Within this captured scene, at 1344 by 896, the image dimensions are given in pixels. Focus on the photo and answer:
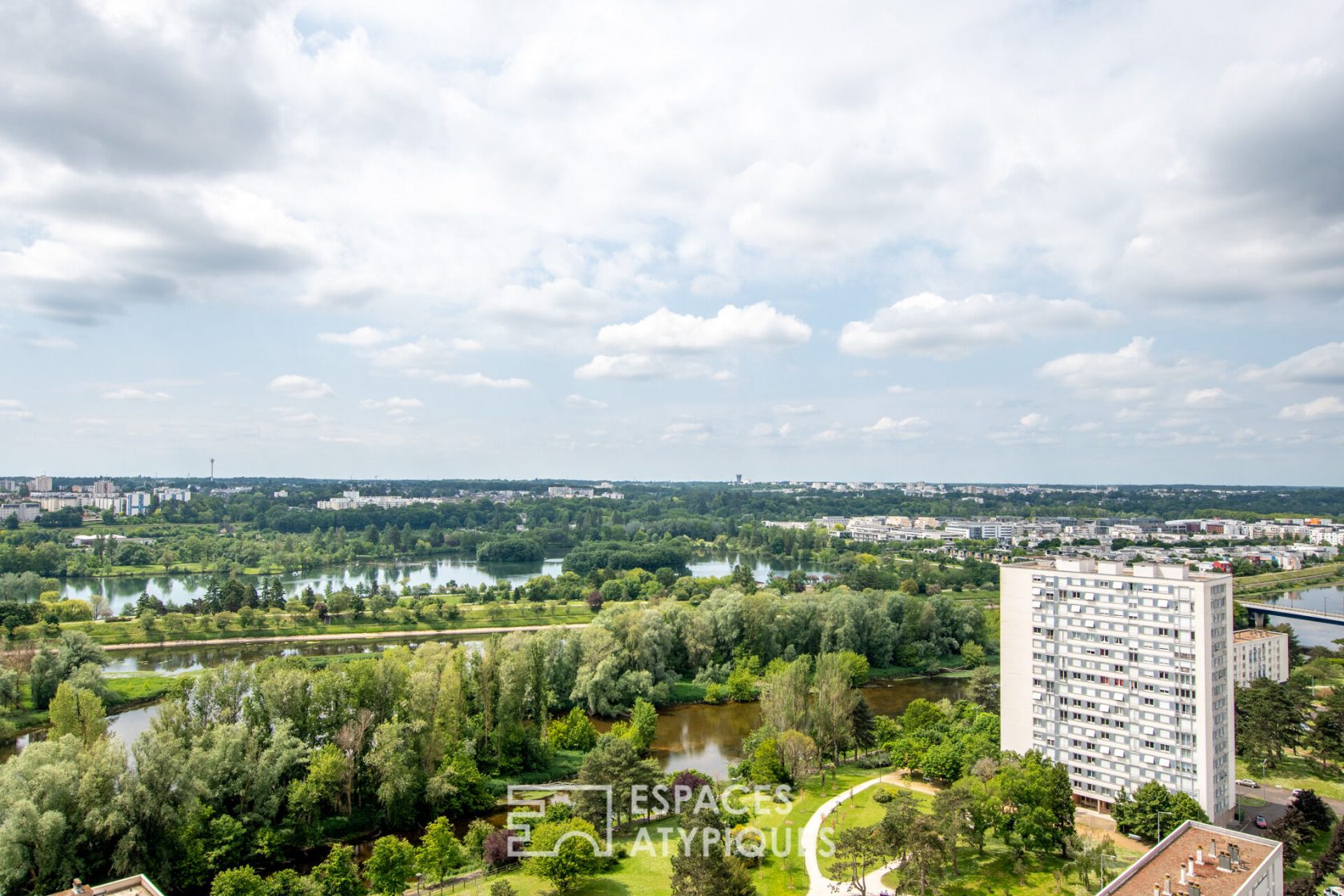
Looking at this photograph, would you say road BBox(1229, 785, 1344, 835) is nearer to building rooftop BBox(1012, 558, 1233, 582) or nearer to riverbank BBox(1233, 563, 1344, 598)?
building rooftop BBox(1012, 558, 1233, 582)

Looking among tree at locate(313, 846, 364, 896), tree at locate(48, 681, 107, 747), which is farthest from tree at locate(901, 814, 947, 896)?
tree at locate(48, 681, 107, 747)

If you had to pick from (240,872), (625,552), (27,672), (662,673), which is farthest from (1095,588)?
(625,552)

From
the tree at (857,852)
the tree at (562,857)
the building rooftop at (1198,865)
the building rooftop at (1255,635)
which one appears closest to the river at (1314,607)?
the building rooftop at (1255,635)

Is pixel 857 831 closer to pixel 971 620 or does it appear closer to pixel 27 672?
pixel 971 620

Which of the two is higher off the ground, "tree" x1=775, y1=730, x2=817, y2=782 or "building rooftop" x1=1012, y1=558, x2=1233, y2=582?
Result: "building rooftop" x1=1012, y1=558, x2=1233, y2=582

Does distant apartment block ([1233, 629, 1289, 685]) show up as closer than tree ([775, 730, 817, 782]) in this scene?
No

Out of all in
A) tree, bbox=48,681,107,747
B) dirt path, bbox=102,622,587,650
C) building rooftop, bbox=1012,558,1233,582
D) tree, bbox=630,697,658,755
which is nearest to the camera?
building rooftop, bbox=1012,558,1233,582

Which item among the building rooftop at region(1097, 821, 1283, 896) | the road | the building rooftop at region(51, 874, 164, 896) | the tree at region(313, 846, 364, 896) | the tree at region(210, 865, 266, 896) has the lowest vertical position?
the road
